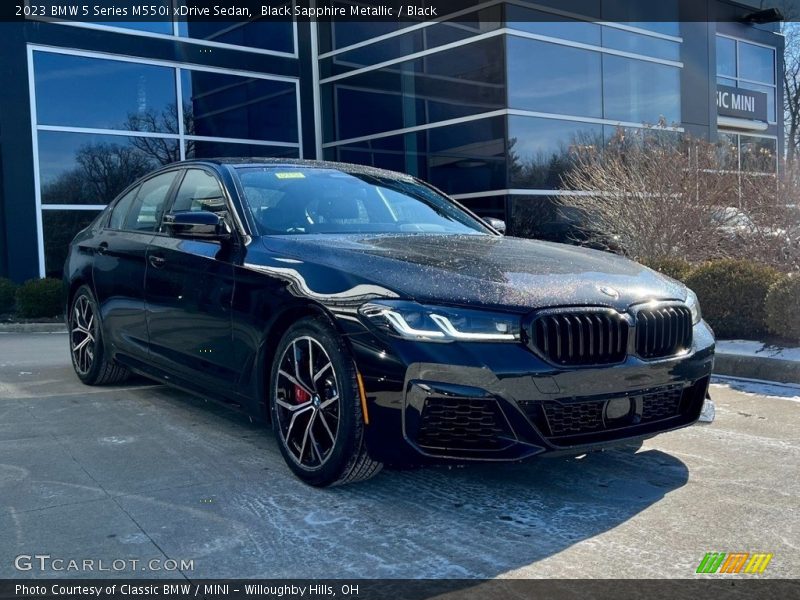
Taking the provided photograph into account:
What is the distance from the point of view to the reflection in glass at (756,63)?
71.8 feet

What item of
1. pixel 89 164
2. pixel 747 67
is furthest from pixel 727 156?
pixel 747 67

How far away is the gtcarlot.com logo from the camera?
282 centimetres

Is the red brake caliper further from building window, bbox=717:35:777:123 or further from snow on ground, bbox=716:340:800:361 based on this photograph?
building window, bbox=717:35:777:123

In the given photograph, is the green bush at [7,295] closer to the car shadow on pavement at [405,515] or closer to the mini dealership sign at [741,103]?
the car shadow on pavement at [405,515]

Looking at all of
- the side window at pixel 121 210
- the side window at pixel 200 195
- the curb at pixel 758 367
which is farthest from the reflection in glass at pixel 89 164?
the curb at pixel 758 367

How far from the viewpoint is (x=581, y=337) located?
328 cm

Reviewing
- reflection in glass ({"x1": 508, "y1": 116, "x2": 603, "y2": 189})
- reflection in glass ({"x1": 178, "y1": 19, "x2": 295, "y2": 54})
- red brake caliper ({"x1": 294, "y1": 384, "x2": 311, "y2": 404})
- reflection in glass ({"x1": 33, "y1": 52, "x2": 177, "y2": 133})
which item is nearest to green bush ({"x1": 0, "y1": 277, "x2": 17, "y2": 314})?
reflection in glass ({"x1": 33, "y1": 52, "x2": 177, "y2": 133})

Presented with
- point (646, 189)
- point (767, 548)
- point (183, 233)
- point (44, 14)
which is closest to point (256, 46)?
point (44, 14)

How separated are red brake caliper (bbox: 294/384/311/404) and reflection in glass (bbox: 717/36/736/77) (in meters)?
20.1

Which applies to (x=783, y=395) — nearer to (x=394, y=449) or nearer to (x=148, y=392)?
(x=394, y=449)

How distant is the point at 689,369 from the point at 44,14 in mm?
13473

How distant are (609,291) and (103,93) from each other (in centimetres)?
1304

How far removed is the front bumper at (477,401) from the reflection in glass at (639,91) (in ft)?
43.4
